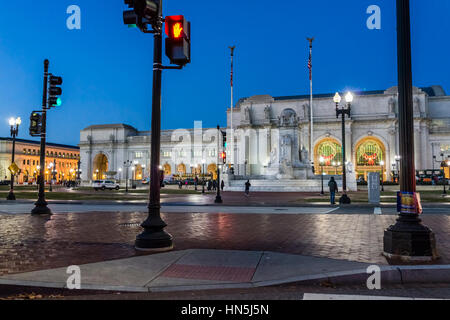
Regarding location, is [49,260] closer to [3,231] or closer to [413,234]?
[3,231]

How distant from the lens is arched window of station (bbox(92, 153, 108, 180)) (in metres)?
128

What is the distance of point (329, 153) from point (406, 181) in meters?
90.5

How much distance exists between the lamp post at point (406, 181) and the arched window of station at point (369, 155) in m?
88.4

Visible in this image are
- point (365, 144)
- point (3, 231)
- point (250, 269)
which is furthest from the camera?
point (365, 144)

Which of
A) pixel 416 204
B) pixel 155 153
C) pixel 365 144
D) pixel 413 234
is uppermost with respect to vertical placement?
pixel 365 144

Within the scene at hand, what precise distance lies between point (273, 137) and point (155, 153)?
88413mm

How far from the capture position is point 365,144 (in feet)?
306

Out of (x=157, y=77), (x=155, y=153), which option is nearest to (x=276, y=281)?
(x=155, y=153)

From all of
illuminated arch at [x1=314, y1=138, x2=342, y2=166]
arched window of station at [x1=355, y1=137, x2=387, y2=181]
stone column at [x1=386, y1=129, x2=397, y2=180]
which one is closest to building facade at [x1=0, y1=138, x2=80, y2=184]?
illuminated arch at [x1=314, y1=138, x2=342, y2=166]

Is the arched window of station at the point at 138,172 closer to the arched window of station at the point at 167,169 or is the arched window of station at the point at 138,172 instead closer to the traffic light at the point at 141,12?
the arched window of station at the point at 167,169

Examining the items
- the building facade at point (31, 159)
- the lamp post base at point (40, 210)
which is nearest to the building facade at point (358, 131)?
the building facade at point (31, 159)

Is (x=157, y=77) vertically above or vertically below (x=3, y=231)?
above

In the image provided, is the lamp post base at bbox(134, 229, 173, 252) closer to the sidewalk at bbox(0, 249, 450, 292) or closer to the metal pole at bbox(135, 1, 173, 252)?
the metal pole at bbox(135, 1, 173, 252)

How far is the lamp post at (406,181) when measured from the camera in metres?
6.88
